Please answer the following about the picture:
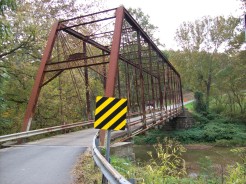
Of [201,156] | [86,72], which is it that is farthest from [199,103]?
[86,72]

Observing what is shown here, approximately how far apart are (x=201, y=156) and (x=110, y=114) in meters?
19.2

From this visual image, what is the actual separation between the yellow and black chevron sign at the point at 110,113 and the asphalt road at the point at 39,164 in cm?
140

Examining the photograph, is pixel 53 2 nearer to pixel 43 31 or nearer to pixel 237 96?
pixel 43 31

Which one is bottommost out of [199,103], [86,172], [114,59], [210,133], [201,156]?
[201,156]

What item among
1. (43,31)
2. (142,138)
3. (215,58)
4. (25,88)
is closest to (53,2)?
(43,31)

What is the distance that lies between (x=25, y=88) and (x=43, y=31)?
322 cm

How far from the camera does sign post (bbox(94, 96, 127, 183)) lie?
4359 mm

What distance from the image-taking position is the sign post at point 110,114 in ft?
14.3

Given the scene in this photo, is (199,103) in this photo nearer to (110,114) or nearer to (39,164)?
(39,164)

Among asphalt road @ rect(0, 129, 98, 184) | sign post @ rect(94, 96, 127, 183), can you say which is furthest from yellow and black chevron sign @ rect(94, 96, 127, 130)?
asphalt road @ rect(0, 129, 98, 184)

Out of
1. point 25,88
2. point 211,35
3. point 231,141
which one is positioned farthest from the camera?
point 211,35

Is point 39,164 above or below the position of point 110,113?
below

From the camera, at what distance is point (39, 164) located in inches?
243

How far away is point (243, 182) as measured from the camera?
19.5ft
